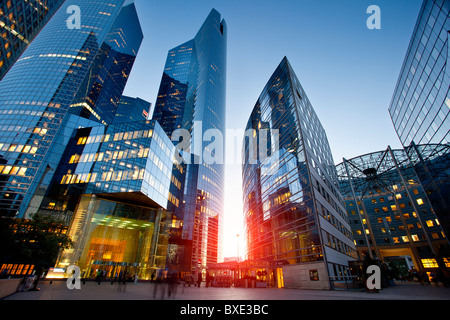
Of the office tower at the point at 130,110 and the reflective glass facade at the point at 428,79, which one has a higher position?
the office tower at the point at 130,110

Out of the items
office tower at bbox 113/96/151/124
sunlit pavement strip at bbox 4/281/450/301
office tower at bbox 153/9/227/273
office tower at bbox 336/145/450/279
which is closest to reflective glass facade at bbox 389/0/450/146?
office tower at bbox 336/145/450/279

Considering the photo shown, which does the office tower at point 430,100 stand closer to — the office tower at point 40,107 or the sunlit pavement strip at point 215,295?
the sunlit pavement strip at point 215,295

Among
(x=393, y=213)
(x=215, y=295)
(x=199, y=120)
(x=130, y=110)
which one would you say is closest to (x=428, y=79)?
(x=215, y=295)

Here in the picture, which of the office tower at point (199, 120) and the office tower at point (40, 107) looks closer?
the office tower at point (40, 107)

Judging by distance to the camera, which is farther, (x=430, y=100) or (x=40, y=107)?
(x=40, y=107)

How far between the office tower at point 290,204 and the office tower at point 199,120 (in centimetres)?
3611

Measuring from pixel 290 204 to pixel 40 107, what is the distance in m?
75.4

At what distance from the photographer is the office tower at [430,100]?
26.2 meters

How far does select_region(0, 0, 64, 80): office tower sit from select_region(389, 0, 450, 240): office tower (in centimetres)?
5291

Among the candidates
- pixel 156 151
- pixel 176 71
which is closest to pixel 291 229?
pixel 156 151

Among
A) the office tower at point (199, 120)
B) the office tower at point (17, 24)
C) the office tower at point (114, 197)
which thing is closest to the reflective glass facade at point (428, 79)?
the office tower at point (114, 197)

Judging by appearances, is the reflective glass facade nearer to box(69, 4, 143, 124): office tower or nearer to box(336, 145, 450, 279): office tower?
box(336, 145, 450, 279): office tower

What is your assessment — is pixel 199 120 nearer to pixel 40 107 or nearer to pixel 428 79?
pixel 40 107

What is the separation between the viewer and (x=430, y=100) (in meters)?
30.4
